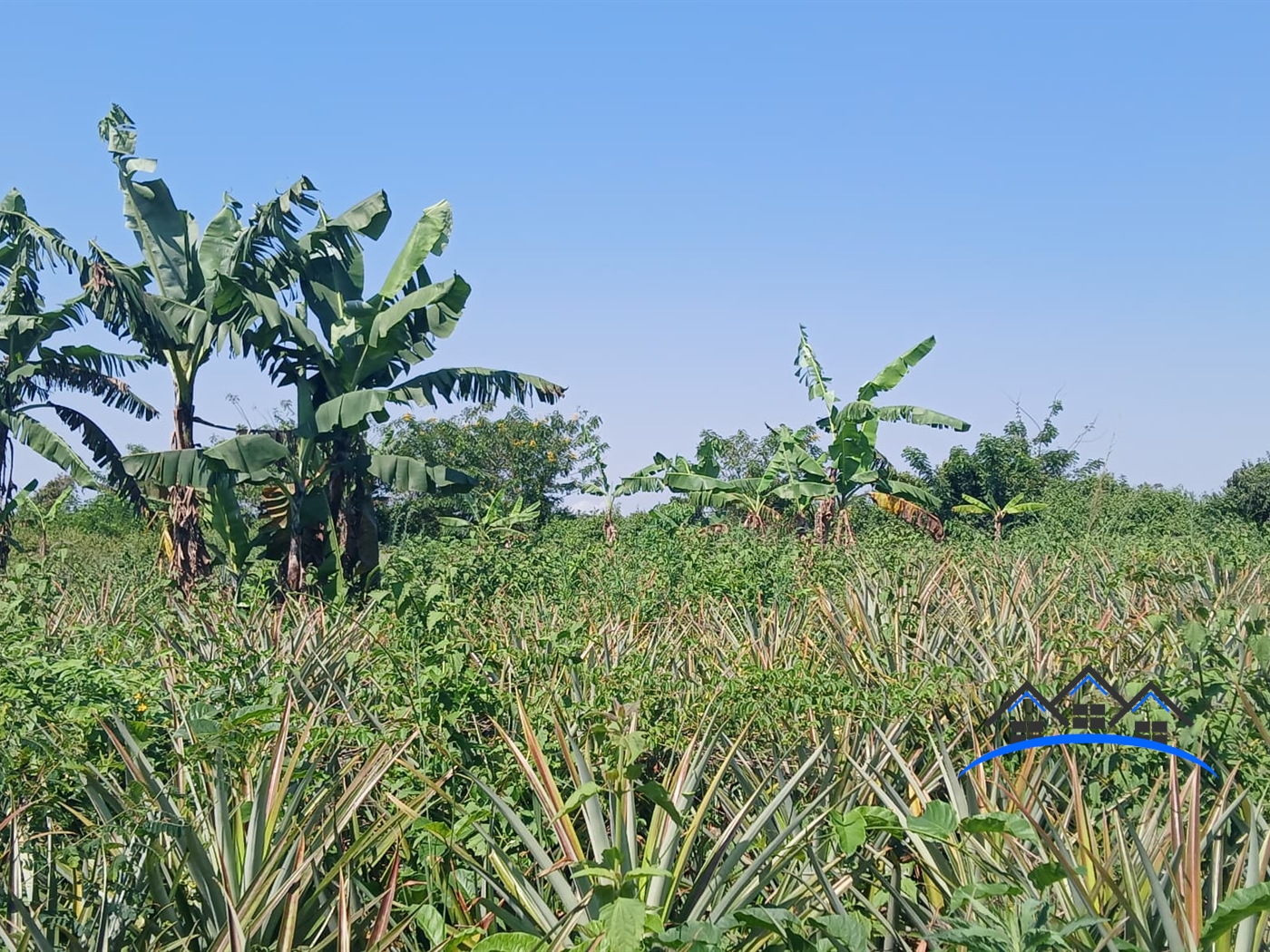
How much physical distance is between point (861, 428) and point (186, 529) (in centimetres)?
989

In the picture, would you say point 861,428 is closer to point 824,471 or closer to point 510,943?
point 824,471

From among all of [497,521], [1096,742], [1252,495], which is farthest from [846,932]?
[1252,495]

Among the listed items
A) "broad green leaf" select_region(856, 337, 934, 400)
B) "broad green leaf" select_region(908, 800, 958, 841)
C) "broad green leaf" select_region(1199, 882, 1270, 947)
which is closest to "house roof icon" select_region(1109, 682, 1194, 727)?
"broad green leaf" select_region(908, 800, 958, 841)

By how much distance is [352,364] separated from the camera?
39.7 feet

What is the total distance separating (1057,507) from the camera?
19.4 m

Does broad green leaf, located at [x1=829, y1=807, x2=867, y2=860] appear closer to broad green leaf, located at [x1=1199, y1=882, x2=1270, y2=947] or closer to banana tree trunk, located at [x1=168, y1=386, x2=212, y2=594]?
broad green leaf, located at [x1=1199, y1=882, x2=1270, y2=947]

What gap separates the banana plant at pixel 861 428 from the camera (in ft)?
54.9

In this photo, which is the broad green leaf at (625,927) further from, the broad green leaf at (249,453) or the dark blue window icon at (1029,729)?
the broad green leaf at (249,453)

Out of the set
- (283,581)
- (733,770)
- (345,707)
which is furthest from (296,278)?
(733,770)

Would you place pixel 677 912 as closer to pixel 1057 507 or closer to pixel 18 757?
pixel 18 757

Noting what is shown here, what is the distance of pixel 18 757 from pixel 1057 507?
1827cm

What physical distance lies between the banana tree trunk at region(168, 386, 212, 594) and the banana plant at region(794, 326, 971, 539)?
8215mm

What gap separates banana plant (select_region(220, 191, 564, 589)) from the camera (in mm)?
11789

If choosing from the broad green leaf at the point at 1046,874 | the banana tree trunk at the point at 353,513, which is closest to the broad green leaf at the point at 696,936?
the broad green leaf at the point at 1046,874
